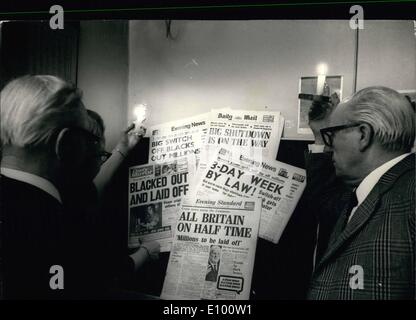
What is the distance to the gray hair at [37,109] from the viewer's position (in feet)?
2.82

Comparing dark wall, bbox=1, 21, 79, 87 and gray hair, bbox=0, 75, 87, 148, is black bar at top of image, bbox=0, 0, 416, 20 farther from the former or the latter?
gray hair, bbox=0, 75, 87, 148

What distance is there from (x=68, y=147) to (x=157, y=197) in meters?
0.26

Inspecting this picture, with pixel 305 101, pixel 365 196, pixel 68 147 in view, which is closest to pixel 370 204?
pixel 365 196

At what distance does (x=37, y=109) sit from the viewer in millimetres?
861

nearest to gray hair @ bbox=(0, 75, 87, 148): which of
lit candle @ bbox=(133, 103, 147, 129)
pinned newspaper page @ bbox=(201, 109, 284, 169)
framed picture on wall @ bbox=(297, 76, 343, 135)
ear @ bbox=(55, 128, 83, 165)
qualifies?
ear @ bbox=(55, 128, 83, 165)

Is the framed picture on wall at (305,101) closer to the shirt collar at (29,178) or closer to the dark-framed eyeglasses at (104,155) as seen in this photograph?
the dark-framed eyeglasses at (104,155)

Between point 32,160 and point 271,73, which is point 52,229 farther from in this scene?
point 271,73

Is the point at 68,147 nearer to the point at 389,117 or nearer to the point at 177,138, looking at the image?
the point at 177,138

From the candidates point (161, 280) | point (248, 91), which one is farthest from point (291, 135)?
point (161, 280)

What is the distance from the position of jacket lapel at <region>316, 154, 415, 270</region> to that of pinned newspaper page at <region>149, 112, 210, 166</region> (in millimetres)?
400

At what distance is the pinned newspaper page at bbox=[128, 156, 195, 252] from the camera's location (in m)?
0.96

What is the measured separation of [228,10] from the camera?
2.91ft

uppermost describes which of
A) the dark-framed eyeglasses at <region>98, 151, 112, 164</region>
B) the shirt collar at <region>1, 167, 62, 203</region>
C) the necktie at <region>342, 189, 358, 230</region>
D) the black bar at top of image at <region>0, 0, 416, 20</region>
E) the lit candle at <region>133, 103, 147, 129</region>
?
the black bar at top of image at <region>0, 0, 416, 20</region>
